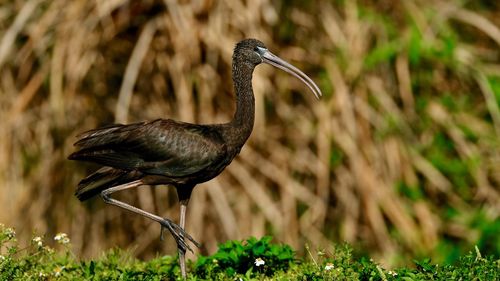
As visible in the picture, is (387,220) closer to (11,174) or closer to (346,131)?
(346,131)

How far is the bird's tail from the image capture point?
6004mm

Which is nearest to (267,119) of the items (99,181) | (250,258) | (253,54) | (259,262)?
(253,54)

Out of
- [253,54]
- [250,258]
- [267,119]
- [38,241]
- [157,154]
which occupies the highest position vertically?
[267,119]

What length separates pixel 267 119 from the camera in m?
9.77

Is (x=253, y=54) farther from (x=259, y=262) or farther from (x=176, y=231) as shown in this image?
(x=259, y=262)

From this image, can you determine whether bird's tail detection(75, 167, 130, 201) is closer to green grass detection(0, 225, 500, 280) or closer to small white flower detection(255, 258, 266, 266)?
green grass detection(0, 225, 500, 280)

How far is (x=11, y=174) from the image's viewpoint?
30.9ft

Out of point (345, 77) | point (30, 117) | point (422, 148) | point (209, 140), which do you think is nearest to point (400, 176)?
point (422, 148)

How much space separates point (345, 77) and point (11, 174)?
315 cm

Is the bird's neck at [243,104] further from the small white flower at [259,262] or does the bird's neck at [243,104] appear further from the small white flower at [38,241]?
the small white flower at [38,241]

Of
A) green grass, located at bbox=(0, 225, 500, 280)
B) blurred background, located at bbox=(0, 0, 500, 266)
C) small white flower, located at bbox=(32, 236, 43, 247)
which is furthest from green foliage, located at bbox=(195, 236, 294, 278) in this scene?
blurred background, located at bbox=(0, 0, 500, 266)

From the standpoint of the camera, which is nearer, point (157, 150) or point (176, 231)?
point (176, 231)

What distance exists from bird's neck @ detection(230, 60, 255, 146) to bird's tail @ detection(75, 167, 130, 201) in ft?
2.24

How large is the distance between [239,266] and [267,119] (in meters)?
4.05
